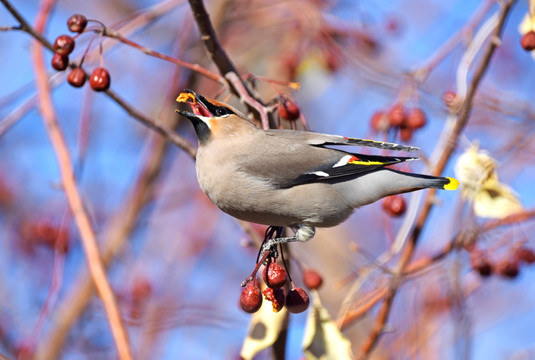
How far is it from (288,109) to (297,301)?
27.3 inches

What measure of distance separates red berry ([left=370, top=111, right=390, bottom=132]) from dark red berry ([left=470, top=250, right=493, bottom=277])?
0.66 meters

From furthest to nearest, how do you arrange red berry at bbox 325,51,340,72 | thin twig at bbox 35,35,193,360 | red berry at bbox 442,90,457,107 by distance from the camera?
red berry at bbox 325,51,340,72 → thin twig at bbox 35,35,193,360 → red berry at bbox 442,90,457,107

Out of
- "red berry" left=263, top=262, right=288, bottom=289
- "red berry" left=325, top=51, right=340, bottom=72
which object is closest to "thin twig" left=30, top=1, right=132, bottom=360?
"red berry" left=263, top=262, right=288, bottom=289

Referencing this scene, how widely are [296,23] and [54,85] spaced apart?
7.40ft

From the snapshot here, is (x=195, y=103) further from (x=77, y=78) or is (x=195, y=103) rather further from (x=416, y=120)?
(x=416, y=120)

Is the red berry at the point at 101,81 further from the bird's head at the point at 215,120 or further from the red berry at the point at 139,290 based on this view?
the red berry at the point at 139,290

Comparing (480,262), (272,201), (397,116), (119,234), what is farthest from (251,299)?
(119,234)

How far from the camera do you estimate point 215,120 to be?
2432mm

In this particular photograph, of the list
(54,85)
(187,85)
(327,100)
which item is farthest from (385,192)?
(327,100)

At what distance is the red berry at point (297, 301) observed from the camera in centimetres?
204

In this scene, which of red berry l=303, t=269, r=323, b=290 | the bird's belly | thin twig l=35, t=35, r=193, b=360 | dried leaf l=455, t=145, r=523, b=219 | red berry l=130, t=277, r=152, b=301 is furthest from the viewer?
red berry l=130, t=277, r=152, b=301

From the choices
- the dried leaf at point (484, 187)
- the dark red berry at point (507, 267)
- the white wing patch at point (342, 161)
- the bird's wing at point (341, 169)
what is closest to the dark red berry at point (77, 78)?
the bird's wing at point (341, 169)

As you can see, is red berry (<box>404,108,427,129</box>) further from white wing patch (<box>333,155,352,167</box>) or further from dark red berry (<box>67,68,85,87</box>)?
dark red berry (<box>67,68,85,87</box>)

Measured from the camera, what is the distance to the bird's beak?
2.24m
